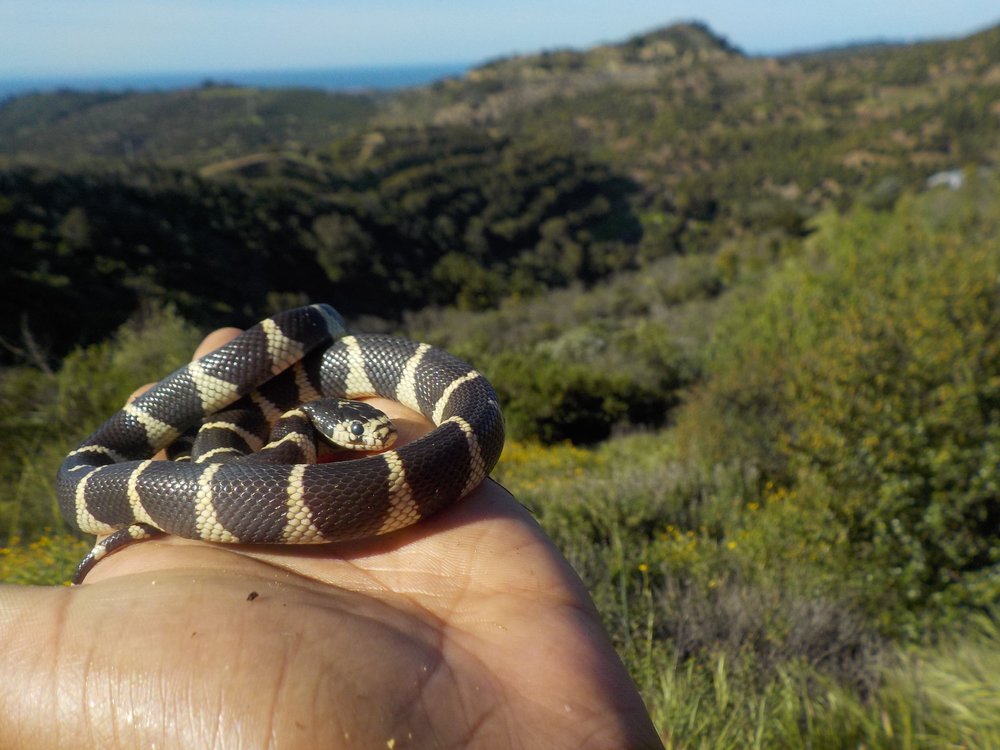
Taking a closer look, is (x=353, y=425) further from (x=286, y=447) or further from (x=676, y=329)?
(x=676, y=329)

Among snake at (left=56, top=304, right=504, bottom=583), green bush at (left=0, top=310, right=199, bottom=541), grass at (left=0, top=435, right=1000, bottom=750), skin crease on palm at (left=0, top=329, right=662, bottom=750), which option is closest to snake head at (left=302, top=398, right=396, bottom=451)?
snake at (left=56, top=304, right=504, bottom=583)

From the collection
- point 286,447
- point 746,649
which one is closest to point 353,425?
point 286,447

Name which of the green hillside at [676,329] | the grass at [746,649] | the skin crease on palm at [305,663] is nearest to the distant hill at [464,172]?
the green hillside at [676,329]

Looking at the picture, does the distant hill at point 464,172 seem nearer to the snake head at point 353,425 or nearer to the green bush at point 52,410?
the green bush at point 52,410

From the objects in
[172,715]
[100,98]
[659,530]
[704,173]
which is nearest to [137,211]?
[659,530]

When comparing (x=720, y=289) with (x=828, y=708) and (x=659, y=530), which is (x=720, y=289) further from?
(x=828, y=708)

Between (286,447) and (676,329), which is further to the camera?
(676,329)

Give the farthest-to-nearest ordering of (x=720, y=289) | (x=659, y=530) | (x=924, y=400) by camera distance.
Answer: (x=720, y=289)
(x=924, y=400)
(x=659, y=530)

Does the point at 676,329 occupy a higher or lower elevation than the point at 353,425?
lower
